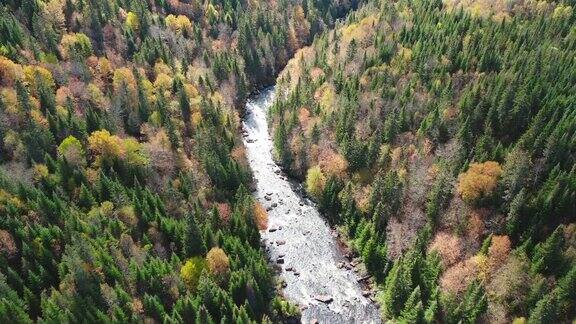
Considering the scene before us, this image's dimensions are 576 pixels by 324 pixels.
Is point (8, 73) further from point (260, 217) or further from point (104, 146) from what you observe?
point (260, 217)

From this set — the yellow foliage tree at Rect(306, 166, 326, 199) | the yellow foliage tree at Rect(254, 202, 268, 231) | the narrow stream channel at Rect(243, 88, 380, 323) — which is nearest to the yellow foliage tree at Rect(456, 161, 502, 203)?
the narrow stream channel at Rect(243, 88, 380, 323)

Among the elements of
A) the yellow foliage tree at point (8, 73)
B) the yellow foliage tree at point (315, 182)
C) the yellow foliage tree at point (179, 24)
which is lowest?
the yellow foliage tree at point (315, 182)

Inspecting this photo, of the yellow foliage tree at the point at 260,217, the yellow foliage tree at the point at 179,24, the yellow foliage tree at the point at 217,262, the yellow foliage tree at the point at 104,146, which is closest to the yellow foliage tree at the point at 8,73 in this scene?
the yellow foliage tree at the point at 104,146

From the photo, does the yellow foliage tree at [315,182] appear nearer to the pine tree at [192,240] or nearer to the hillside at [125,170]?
the hillside at [125,170]

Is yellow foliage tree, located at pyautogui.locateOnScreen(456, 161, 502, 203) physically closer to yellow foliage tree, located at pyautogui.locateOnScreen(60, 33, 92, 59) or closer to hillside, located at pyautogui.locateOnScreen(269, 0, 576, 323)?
hillside, located at pyautogui.locateOnScreen(269, 0, 576, 323)

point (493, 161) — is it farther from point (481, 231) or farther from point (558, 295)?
point (558, 295)
